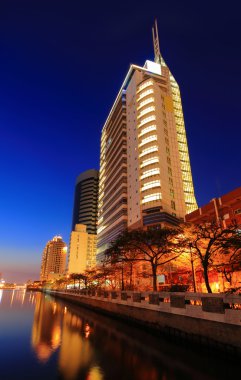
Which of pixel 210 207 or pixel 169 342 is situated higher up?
pixel 210 207

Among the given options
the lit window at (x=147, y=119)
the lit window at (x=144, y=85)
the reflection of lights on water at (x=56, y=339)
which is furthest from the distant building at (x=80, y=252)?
the reflection of lights on water at (x=56, y=339)

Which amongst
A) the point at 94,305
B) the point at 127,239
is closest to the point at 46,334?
the point at 127,239

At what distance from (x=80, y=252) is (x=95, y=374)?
162616 mm

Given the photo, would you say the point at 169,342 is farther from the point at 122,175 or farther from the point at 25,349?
the point at 122,175

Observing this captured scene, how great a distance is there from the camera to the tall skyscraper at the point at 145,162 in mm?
87750

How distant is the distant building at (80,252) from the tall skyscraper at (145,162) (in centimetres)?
4634

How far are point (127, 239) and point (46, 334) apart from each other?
583 inches

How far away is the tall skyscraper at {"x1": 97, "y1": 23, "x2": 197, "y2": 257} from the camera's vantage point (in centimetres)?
8775

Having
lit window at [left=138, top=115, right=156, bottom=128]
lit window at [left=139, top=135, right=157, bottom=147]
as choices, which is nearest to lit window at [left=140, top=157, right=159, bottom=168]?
lit window at [left=139, top=135, right=157, bottom=147]

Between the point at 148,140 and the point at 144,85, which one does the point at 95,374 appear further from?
the point at 144,85

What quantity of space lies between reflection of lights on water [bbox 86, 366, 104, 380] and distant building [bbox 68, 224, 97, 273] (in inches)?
6078

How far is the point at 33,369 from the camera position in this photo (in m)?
13.9

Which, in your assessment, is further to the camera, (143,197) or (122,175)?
(122,175)

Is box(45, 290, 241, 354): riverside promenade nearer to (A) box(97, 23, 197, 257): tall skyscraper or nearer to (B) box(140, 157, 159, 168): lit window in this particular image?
(A) box(97, 23, 197, 257): tall skyscraper
